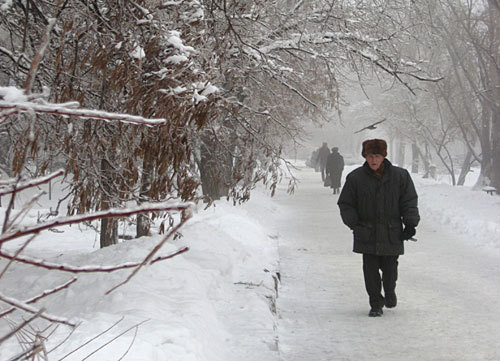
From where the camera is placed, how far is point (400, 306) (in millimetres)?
7219

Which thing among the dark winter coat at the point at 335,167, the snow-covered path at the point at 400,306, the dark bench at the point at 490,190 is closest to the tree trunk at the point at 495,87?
the dark bench at the point at 490,190

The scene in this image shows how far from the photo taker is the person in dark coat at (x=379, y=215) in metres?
6.74

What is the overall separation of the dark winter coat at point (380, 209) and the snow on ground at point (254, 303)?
0.75 metres

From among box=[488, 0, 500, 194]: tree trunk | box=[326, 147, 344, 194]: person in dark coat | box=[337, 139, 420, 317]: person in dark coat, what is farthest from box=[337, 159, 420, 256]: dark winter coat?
box=[326, 147, 344, 194]: person in dark coat

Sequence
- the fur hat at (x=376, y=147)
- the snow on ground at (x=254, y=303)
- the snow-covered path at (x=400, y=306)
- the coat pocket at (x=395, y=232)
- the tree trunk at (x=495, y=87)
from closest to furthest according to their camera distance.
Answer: the snow on ground at (x=254, y=303), the snow-covered path at (x=400, y=306), the coat pocket at (x=395, y=232), the fur hat at (x=376, y=147), the tree trunk at (x=495, y=87)

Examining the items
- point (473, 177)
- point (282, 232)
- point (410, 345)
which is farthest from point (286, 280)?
point (473, 177)

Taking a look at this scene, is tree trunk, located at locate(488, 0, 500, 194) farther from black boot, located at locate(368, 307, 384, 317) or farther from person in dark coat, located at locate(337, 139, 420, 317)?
black boot, located at locate(368, 307, 384, 317)

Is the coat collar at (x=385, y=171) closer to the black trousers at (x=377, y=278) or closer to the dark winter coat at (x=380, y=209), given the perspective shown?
the dark winter coat at (x=380, y=209)

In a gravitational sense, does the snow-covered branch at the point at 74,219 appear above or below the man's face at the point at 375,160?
below

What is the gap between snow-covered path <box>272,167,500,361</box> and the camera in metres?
5.63

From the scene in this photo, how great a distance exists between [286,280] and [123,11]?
187 inches

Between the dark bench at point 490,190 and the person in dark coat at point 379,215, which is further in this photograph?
the dark bench at point 490,190

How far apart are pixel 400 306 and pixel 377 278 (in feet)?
1.95

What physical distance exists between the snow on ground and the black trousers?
0.76 ft
